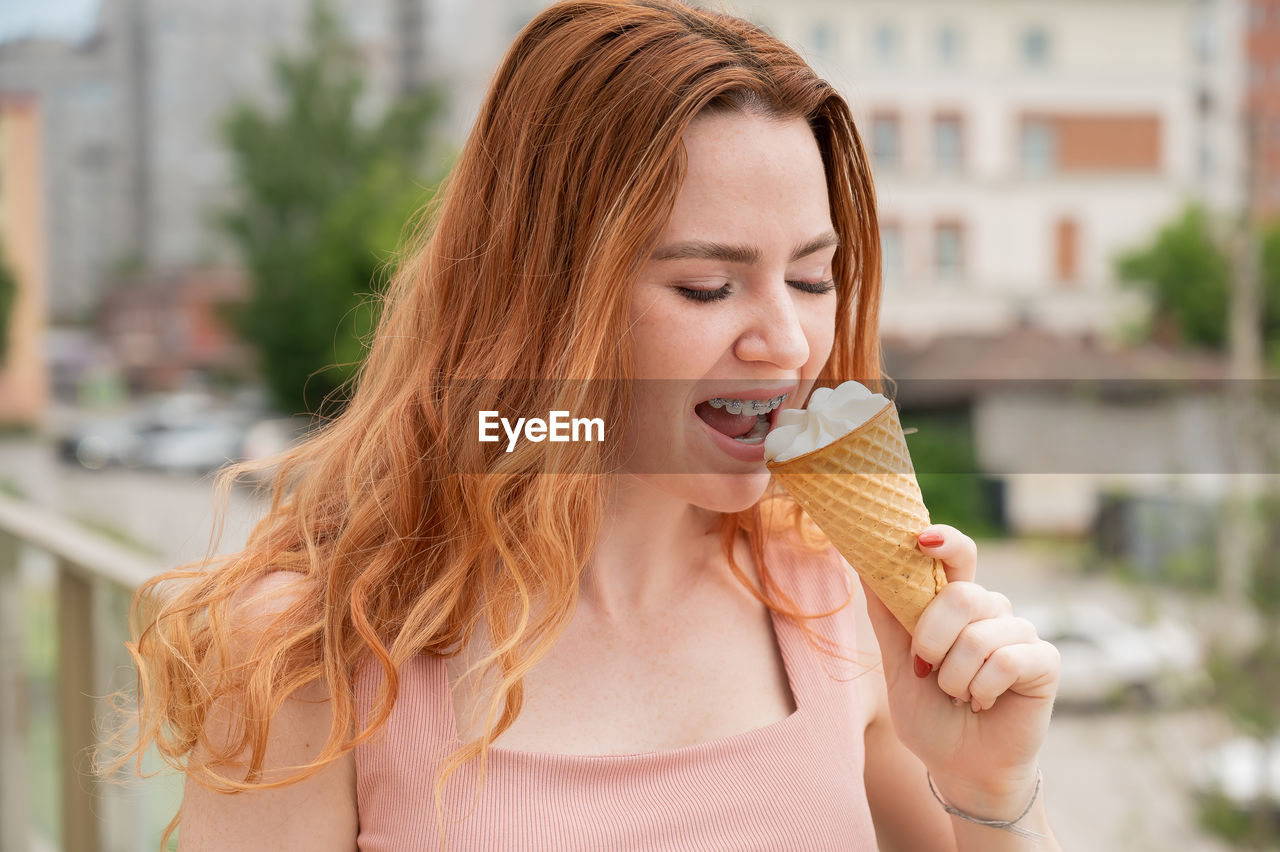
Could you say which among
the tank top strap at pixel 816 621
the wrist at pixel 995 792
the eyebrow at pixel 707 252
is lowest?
the wrist at pixel 995 792

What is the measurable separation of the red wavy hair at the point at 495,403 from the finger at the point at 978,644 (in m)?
0.35

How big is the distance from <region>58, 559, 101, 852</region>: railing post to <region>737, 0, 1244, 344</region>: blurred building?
26.4 meters

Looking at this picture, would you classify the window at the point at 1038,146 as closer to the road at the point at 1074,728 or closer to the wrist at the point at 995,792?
the road at the point at 1074,728

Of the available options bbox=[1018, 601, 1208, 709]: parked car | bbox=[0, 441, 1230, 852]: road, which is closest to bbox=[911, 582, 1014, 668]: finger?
bbox=[1018, 601, 1208, 709]: parked car

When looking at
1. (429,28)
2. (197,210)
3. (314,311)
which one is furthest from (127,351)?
(429,28)

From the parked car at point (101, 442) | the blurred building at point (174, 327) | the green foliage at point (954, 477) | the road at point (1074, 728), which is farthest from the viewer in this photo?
the blurred building at point (174, 327)

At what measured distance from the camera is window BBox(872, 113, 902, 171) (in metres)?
29.3

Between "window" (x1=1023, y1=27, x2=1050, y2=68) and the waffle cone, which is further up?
"window" (x1=1023, y1=27, x2=1050, y2=68)

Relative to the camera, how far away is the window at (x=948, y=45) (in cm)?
2966

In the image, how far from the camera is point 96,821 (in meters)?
2.13

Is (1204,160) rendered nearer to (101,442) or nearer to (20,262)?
(101,442)

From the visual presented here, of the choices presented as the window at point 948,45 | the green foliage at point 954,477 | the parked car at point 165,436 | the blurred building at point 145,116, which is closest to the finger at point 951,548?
the green foliage at point 954,477

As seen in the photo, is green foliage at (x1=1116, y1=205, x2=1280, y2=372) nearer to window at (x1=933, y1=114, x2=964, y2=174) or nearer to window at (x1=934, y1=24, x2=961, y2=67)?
window at (x1=933, y1=114, x2=964, y2=174)

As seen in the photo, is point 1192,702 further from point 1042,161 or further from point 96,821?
point 1042,161
